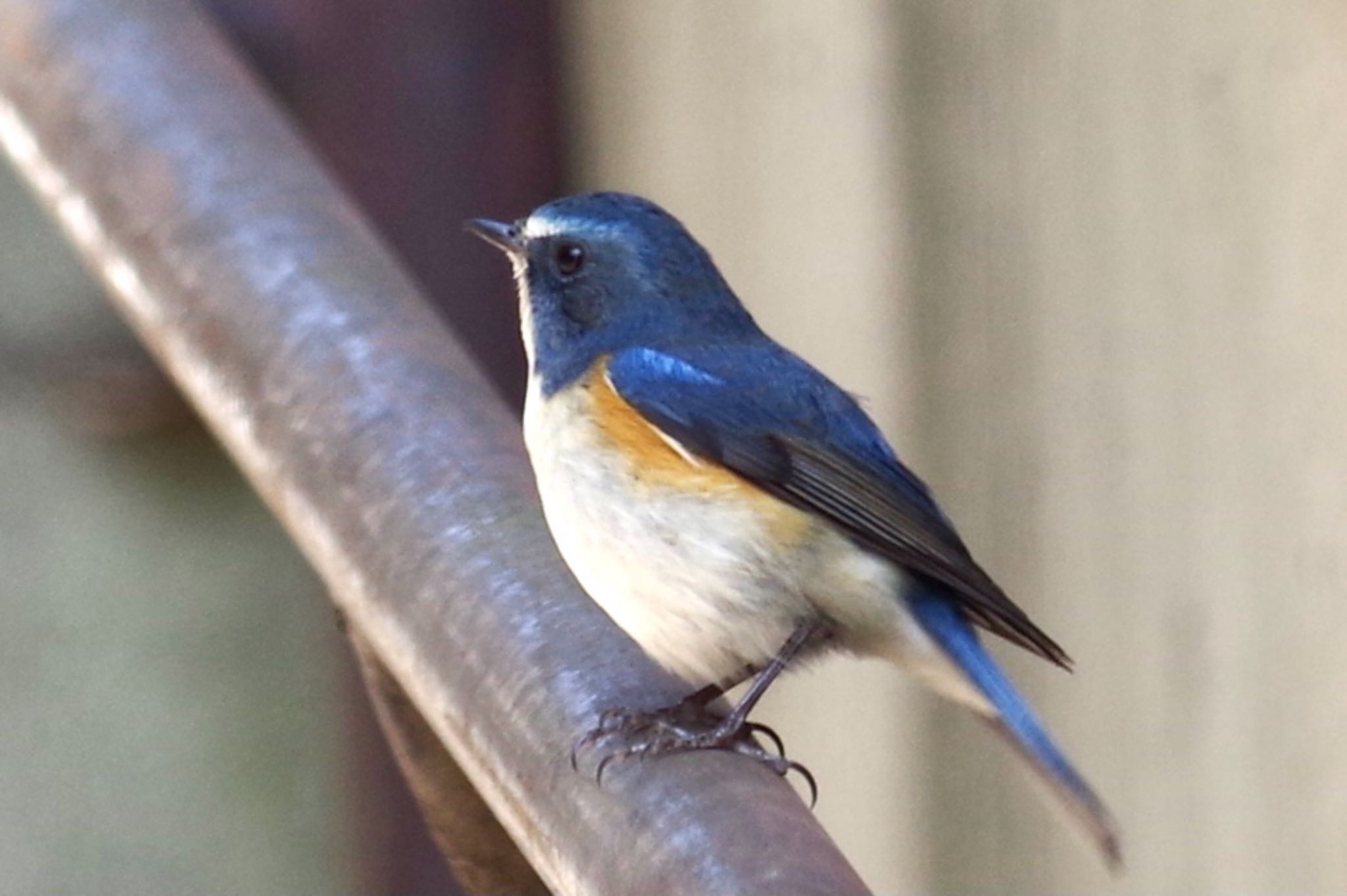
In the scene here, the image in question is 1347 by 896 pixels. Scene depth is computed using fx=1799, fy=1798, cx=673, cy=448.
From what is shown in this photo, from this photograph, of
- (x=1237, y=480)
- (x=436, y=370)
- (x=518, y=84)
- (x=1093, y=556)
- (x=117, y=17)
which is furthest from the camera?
(x=518, y=84)

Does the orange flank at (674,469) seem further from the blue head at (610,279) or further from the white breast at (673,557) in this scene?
the blue head at (610,279)

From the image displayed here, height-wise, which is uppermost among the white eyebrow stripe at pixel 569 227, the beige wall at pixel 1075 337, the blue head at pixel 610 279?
the white eyebrow stripe at pixel 569 227

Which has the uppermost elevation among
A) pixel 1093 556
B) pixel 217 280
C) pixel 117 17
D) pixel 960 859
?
pixel 117 17

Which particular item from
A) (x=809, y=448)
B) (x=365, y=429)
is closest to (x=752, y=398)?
(x=809, y=448)

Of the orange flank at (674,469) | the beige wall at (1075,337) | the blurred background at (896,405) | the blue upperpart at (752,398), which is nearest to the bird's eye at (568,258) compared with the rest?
the blue upperpart at (752,398)

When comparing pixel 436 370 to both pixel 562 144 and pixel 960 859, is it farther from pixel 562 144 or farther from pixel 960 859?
pixel 960 859

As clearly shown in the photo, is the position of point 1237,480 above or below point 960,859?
above

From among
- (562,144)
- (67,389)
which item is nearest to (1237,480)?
(562,144)

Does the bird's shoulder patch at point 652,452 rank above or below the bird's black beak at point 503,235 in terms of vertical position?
below
